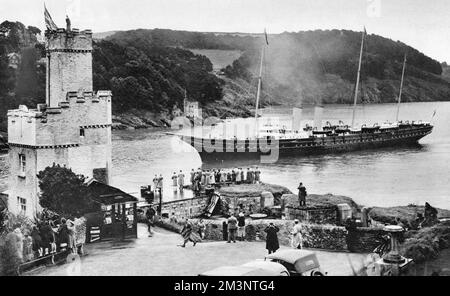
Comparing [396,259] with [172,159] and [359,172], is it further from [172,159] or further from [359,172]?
[172,159]

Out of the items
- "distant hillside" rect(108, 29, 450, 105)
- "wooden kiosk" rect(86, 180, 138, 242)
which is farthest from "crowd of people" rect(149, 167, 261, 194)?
"wooden kiosk" rect(86, 180, 138, 242)

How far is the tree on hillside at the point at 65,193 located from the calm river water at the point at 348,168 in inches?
73.1

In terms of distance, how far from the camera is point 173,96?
19.7 meters

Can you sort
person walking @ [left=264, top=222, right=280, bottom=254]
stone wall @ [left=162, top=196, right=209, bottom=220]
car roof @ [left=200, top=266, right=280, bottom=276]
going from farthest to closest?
stone wall @ [left=162, top=196, right=209, bottom=220], person walking @ [left=264, top=222, right=280, bottom=254], car roof @ [left=200, top=266, right=280, bottom=276]

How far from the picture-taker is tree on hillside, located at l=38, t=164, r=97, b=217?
1299 cm

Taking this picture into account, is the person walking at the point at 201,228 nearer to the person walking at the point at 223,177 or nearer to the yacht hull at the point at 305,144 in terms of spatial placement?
the person walking at the point at 223,177

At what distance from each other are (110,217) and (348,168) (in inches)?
488

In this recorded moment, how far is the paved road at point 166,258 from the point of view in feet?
36.6

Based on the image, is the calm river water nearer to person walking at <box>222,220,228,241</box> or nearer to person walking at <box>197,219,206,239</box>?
person walking at <box>197,219,206,239</box>

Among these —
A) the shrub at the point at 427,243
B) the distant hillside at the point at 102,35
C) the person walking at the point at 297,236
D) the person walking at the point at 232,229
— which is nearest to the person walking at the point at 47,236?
the person walking at the point at 232,229

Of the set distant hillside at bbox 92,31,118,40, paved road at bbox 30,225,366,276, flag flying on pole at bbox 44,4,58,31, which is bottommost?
paved road at bbox 30,225,366,276

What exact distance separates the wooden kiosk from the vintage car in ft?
12.2

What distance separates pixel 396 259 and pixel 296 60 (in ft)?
44.0
